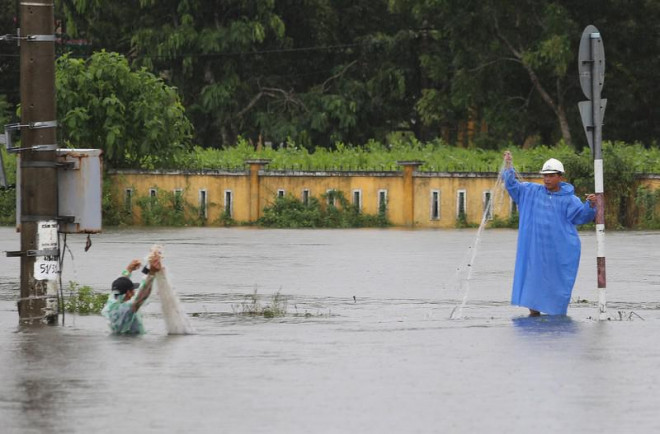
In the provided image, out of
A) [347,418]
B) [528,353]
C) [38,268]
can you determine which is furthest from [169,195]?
[347,418]

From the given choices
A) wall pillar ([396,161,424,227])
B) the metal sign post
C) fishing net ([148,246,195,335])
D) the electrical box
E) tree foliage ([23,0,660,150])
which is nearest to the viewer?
fishing net ([148,246,195,335])

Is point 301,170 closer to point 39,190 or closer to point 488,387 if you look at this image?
point 39,190

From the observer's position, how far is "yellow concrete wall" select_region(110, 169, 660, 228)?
39719mm

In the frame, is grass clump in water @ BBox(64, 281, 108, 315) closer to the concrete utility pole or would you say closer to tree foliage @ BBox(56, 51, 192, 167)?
the concrete utility pole

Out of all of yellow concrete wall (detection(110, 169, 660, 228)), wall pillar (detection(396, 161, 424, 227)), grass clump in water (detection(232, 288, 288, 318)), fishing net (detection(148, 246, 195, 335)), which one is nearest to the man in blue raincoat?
grass clump in water (detection(232, 288, 288, 318))

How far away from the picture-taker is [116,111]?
41250mm

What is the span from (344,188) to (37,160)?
26360 millimetres

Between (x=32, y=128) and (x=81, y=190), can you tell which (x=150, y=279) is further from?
(x=32, y=128)

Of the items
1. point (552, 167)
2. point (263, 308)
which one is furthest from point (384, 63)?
point (552, 167)

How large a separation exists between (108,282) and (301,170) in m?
20.1

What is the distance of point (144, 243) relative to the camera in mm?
31641

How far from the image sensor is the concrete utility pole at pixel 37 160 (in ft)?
47.4

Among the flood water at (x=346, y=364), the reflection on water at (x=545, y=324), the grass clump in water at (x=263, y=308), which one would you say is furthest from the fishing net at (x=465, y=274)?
the grass clump in water at (x=263, y=308)

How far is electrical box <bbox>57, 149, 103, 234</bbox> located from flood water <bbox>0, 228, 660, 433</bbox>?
966 mm
